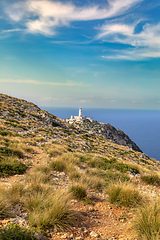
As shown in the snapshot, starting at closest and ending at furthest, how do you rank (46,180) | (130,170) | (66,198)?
(66,198) → (46,180) → (130,170)

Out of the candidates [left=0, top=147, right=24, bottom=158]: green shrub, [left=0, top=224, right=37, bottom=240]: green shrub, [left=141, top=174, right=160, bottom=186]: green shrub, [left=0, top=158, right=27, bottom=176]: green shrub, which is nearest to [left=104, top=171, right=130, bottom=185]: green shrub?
[left=141, top=174, right=160, bottom=186]: green shrub

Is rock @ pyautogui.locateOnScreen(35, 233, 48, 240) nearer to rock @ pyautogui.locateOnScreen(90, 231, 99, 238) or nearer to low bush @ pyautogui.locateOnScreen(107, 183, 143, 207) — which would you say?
rock @ pyautogui.locateOnScreen(90, 231, 99, 238)

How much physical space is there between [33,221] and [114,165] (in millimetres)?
9709

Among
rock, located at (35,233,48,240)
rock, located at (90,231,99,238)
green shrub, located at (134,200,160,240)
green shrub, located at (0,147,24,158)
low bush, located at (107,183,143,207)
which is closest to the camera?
rock, located at (35,233,48,240)

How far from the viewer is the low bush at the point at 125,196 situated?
18.7 feet

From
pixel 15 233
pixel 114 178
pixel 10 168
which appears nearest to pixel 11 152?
pixel 10 168

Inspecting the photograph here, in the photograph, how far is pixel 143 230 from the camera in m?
3.83

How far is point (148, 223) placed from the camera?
12.4 ft

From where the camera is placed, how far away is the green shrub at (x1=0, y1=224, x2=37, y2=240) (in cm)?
294

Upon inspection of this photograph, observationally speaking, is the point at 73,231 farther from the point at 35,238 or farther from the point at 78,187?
the point at 78,187

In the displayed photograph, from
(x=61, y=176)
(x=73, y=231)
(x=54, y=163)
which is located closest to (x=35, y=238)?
(x=73, y=231)

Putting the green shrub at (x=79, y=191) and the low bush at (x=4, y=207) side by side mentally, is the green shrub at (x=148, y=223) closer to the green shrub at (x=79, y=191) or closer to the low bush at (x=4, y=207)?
the green shrub at (x=79, y=191)

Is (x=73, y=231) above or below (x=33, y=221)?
below

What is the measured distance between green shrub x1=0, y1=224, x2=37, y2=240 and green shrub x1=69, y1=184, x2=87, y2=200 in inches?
115
